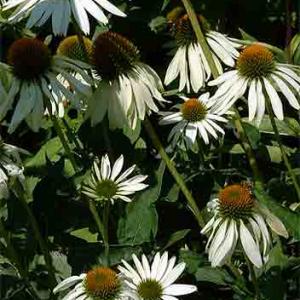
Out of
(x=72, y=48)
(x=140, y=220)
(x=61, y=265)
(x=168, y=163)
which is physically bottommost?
(x=61, y=265)

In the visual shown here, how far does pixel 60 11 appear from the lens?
1531 mm

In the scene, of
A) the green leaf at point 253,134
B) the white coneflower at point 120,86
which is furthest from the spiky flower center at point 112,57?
the green leaf at point 253,134

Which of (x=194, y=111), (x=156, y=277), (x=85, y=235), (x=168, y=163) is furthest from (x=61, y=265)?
(x=194, y=111)

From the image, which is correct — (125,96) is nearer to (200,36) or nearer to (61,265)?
(200,36)

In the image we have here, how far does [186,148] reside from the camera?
191 cm

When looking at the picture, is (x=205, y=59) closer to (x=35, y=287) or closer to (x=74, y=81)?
(x=74, y=81)

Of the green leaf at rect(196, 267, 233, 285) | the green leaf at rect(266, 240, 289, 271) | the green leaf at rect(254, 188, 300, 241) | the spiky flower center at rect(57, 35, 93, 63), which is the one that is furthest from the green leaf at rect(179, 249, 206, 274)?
the spiky flower center at rect(57, 35, 93, 63)

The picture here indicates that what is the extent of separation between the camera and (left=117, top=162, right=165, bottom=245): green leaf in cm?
168

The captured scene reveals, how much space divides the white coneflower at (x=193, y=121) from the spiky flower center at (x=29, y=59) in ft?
1.17

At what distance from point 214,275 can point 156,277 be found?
99 mm

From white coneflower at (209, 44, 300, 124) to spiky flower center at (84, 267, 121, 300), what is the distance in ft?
1.09

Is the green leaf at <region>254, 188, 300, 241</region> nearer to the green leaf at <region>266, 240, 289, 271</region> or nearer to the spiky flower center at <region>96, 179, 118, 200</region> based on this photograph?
the green leaf at <region>266, 240, 289, 271</region>

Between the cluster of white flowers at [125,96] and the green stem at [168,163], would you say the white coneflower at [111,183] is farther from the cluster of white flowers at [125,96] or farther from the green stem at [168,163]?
the green stem at [168,163]

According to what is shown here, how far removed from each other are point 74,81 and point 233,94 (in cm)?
27
